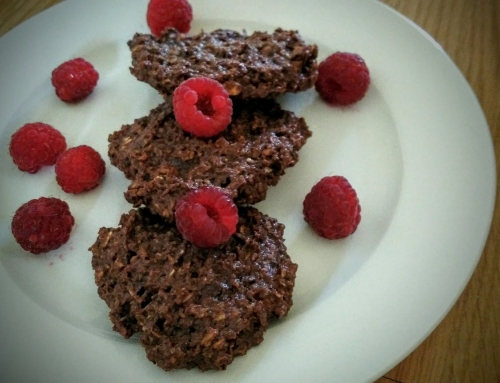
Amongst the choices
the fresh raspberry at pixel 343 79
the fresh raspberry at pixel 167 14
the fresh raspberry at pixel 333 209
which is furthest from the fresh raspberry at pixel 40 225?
the fresh raspberry at pixel 343 79

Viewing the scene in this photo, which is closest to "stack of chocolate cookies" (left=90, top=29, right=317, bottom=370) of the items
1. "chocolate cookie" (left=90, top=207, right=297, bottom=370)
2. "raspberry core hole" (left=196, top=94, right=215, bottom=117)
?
"chocolate cookie" (left=90, top=207, right=297, bottom=370)

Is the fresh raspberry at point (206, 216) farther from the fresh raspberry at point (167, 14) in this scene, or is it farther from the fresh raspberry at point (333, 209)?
the fresh raspberry at point (167, 14)

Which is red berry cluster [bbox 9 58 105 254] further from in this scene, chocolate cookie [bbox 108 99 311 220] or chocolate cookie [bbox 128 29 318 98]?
chocolate cookie [bbox 128 29 318 98]

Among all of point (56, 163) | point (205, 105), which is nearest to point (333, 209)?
point (205, 105)

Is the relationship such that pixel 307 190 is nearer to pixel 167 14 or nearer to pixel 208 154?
pixel 208 154

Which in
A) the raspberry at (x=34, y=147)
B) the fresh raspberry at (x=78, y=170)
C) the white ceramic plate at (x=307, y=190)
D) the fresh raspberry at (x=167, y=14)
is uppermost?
the fresh raspberry at (x=167, y=14)
